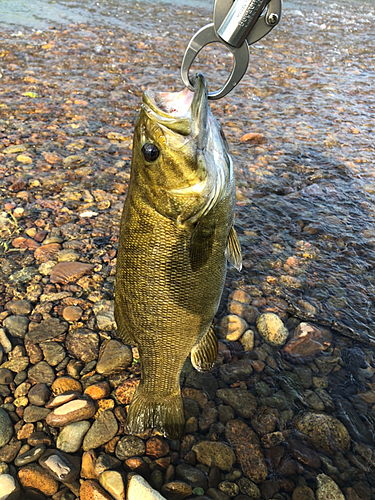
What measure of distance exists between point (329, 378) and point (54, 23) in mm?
13391

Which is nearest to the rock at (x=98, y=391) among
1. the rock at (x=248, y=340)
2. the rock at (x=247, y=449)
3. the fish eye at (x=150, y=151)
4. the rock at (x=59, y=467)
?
the rock at (x=59, y=467)

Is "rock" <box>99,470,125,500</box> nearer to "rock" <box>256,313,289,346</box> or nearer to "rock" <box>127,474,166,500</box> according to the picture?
"rock" <box>127,474,166,500</box>

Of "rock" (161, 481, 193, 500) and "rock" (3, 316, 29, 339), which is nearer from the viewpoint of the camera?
"rock" (161, 481, 193, 500)

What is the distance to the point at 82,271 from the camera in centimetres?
401

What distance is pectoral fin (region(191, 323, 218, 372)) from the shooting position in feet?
9.53

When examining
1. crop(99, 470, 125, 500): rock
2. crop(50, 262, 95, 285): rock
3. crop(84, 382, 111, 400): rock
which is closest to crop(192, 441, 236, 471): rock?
crop(99, 470, 125, 500): rock

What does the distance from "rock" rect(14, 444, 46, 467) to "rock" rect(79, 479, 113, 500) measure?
0.36 metres

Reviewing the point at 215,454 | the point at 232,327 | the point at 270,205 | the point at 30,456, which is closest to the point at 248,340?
the point at 232,327

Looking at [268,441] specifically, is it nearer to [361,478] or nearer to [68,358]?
[361,478]

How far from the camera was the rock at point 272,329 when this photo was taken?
3.48 metres

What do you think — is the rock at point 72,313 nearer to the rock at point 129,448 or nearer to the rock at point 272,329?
the rock at point 129,448

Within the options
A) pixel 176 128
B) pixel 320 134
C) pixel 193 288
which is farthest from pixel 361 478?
pixel 320 134

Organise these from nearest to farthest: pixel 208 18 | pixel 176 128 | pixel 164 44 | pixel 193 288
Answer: pixel 176 128 → pixel 193 288 → pixel 164 44 → pixel 208 18

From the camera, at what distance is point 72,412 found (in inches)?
112
